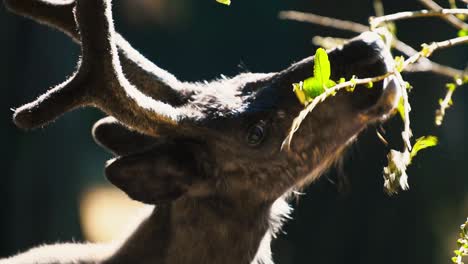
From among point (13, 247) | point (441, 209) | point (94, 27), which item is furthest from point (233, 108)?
point (13, 247)

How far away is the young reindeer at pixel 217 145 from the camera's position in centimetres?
203

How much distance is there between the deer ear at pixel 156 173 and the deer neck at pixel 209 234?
78 millimetres

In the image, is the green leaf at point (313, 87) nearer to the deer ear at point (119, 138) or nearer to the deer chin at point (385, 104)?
the deer chin at point (385, 104)

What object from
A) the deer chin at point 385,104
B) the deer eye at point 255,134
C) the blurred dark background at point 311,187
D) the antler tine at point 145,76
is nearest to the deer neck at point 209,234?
the deer eye at point 255,134

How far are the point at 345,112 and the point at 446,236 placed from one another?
373cm

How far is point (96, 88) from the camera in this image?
1.94 metres

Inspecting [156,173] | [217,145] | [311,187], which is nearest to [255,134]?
[217,145]

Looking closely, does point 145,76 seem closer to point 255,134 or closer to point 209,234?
point 255,134

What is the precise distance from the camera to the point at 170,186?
88.0 inches

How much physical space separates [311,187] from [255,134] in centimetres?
374

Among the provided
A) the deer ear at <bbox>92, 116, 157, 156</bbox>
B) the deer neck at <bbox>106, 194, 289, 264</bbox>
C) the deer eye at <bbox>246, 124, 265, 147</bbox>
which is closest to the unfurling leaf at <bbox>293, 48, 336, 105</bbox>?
the deer eye at <bbox>246, 124, 265, 147</bbox>

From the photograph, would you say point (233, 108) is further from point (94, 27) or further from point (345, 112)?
point (94, 27)

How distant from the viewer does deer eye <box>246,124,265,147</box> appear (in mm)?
2174

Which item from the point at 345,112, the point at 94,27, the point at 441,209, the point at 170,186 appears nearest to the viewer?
the point at 94,27
